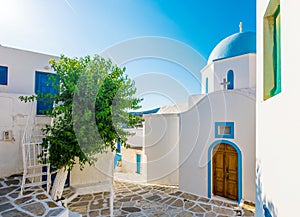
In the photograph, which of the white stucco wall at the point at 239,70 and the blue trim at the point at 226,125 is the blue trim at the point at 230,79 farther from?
the blue trim at the point at 226,125

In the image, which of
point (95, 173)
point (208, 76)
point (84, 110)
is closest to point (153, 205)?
point (95, 173)

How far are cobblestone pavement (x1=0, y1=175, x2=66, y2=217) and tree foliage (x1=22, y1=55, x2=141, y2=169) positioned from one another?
38.7 inches

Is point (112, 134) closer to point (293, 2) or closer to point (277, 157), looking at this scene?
point (277, 157)

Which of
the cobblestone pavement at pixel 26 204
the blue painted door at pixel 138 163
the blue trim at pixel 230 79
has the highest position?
the blue trim at pixel 230 79

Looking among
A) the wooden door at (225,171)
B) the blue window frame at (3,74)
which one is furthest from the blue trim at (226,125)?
the blue window frame at (3,74)

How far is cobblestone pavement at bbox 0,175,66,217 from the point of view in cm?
465

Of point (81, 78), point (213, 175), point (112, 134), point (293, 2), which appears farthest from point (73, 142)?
point (213, 175)

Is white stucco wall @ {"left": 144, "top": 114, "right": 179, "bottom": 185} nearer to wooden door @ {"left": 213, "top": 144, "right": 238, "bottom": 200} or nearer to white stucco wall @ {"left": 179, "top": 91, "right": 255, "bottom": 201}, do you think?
white stucco wall @ {"left": 179, "top": 91, "right": 255, "bottom": 201}

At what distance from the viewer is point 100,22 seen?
353 inches

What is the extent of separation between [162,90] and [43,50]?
704cm

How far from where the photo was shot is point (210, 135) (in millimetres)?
9625

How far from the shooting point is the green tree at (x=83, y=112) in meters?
6.13

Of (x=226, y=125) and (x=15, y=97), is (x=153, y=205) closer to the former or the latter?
(x=226, y=125)

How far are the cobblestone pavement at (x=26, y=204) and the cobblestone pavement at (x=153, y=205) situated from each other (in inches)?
81.3
